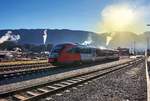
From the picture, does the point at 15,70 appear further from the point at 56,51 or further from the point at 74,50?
the point at 74,50

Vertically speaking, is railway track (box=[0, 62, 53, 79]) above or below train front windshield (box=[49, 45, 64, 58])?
below

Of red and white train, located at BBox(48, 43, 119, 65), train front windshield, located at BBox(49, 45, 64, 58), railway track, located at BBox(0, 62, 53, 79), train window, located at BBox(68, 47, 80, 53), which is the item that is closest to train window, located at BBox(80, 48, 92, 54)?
red and white train, located at BBox(48, 43, 119, 65)

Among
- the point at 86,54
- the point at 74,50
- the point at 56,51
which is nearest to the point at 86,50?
the point at 86,54

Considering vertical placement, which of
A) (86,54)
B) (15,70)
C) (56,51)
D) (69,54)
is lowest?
(15,70)

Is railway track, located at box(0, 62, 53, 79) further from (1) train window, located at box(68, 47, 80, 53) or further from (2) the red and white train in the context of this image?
(1) train window, located at box(68, 47, 80, 53)

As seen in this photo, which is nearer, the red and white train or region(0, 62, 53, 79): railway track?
region(0, 62, 53, 79): railway track

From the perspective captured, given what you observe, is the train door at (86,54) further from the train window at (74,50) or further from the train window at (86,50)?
the train window at (74,50)

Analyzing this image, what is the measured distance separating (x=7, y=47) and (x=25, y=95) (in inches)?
3038

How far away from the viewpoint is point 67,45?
101 ft

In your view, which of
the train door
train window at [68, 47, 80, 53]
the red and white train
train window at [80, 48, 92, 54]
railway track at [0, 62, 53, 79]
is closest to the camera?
railway track at [0, 62, 53, 79]

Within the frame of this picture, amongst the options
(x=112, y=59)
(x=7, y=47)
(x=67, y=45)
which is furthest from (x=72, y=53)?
(x=7, y=47)

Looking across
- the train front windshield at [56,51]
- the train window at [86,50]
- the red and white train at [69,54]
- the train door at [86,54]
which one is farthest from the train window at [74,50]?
the train door at [86,54]

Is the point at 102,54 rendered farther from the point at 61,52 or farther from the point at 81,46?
the point at 61,52

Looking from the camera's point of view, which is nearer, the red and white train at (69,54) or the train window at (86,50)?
the red and white train at (69,54)
